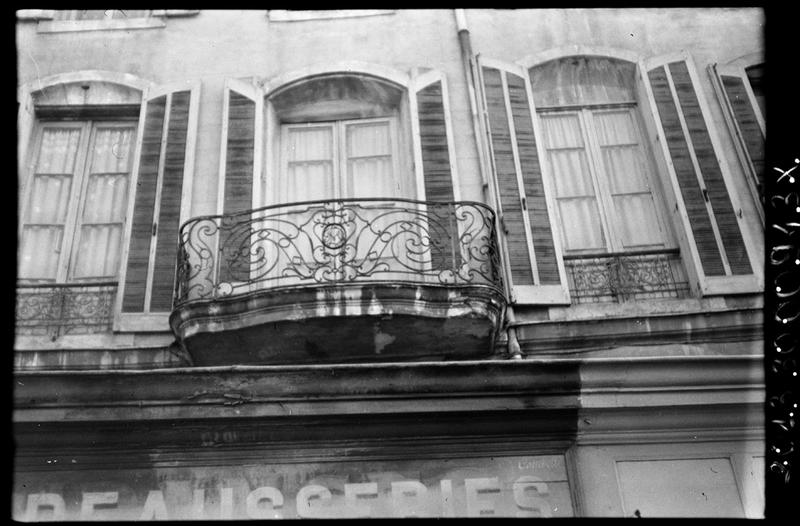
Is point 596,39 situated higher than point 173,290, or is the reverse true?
point 596,39

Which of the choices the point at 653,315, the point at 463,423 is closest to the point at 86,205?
the point at 463,423

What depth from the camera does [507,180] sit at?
24.2 ft

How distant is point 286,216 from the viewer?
7.47m

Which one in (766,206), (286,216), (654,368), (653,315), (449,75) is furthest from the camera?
(449,75)

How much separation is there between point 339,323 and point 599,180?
3.07m

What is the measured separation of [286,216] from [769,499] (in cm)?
461

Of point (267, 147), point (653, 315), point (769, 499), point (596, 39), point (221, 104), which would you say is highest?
point (596, 39)

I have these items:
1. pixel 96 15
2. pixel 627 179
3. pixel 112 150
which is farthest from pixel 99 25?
pixel 627 179

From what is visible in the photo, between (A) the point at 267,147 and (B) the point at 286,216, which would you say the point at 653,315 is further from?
(A) the point at 267,147

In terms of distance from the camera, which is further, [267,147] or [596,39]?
[596,39]

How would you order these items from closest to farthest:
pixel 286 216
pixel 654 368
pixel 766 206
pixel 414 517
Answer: pixel 766 206 < pixel 414 517 < pixel 654 368 < pixel 286 216

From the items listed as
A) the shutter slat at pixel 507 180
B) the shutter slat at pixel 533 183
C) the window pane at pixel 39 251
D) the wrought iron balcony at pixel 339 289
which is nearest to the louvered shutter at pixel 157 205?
the wrought iron balcony at pixel 339 289

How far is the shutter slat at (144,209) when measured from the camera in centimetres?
685

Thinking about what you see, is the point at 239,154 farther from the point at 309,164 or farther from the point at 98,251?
the point at 98,251
